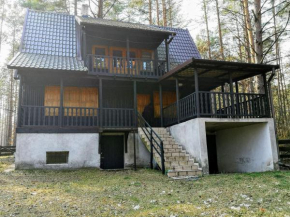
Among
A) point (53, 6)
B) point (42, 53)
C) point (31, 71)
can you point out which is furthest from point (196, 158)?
point (53, 6)

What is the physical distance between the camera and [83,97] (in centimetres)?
1280

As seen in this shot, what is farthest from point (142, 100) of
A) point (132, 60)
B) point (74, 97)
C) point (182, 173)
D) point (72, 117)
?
point (182, 173)

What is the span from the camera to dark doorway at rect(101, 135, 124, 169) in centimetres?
1220

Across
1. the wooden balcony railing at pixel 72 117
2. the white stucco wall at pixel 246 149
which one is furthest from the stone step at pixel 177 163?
the wooden balcony railing at pixel 72 117

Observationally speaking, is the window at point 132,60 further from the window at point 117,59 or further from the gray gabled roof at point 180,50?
the gray gabled roof at point 180,50

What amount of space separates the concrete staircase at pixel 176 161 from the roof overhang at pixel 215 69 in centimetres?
285

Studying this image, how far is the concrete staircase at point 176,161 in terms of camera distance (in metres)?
8.84

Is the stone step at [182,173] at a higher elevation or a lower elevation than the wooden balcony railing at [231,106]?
lower

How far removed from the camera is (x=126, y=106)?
13461mm

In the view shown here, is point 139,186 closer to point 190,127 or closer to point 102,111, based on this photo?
point 190,127

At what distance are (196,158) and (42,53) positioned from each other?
891 centimetres

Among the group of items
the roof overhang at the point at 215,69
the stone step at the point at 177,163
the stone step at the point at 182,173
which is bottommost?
the stone step at the point at 182,173

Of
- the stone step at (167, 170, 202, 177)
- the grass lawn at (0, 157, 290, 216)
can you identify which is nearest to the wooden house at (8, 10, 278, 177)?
the stone step at (167, 170, 202, 177)

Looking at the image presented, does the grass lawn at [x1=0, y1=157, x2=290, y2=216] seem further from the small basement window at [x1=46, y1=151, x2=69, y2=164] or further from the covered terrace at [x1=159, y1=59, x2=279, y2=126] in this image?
the covered terrace at [x1=159, y1=59, x2=279, y2=126]
